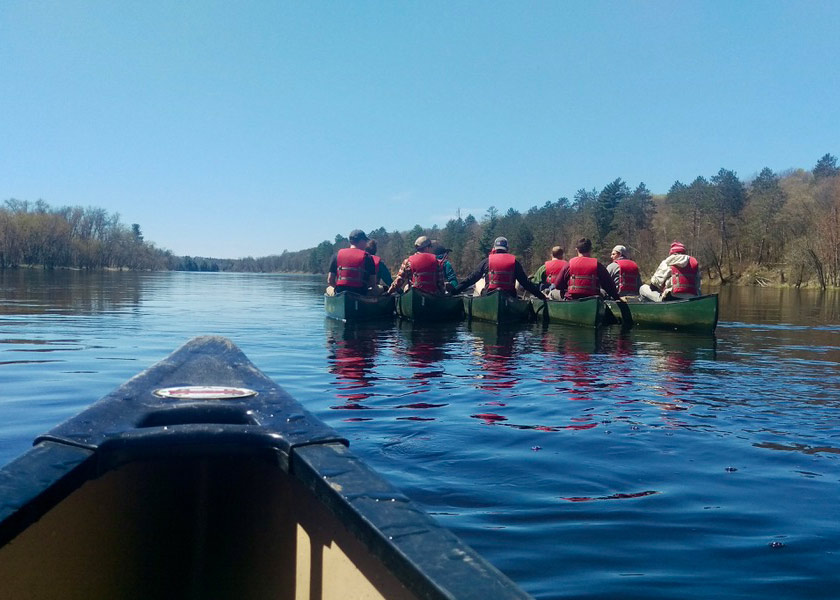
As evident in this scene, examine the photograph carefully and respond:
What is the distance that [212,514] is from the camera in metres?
2.35

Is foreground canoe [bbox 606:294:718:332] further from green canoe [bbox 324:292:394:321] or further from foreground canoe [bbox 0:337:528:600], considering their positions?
foreground canoe [bbox 0:337:528:600]

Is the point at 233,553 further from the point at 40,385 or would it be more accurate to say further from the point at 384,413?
the point at 40,385

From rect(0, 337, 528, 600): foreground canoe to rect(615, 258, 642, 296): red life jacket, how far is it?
1343cm

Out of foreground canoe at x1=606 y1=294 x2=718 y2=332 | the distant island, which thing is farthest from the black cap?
the distant island

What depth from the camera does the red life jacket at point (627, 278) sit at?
599 inches

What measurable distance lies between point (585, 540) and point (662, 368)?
6016mm

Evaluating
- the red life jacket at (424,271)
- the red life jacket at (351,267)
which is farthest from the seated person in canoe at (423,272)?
the red life jacket at (351,267)

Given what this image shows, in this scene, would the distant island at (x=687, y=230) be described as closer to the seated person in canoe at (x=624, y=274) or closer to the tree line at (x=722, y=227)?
the tree line at (x=722, y=227)

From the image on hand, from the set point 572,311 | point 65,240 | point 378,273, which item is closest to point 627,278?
point 572,311

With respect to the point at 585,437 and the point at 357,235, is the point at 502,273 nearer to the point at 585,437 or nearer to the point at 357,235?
the point at 357,235

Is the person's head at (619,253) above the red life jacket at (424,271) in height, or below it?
above

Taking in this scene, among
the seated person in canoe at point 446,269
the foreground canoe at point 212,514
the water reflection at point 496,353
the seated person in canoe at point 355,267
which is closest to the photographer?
the foreground canoe at point 212,514

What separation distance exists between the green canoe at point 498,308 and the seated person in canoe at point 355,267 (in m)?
2.41

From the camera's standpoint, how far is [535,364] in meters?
8.84
